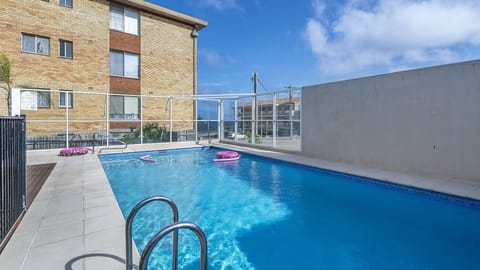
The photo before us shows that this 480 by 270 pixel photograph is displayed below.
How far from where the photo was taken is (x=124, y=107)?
535 inches

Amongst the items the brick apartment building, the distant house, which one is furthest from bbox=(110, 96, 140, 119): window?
the distant house

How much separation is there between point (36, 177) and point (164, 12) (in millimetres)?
11856

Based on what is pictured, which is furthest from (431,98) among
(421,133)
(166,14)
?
(166,14)

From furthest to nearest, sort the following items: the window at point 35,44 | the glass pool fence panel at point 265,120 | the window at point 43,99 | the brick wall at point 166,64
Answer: the brick wall at point 166,64 < the window at point 43,99 < the window at point 35,44 < the glass pool fence panel at point 265,120

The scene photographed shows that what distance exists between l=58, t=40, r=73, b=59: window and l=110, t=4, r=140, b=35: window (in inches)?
88.2

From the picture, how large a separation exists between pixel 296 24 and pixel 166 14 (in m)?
7.57

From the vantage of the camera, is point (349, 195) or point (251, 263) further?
point (349, 195)

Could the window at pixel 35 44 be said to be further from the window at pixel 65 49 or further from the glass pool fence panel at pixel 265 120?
the glass pool fence panel at pixel 265 120

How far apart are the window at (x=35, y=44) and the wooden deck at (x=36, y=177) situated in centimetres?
713

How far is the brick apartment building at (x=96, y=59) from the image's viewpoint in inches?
433

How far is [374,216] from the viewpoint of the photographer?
14.4 ft

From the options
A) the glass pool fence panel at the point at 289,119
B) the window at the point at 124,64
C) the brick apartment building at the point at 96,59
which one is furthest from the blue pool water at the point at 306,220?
Answer: the window at the point at 124,64

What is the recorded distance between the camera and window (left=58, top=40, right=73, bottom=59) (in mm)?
11945

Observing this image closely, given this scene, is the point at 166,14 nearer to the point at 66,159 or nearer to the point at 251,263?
the point at 66,159
